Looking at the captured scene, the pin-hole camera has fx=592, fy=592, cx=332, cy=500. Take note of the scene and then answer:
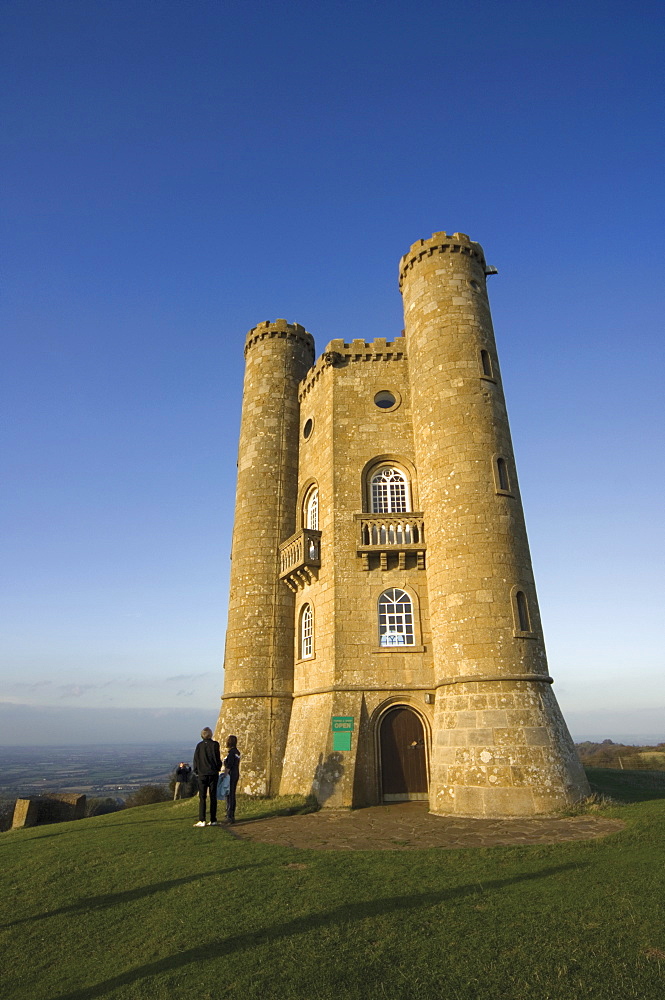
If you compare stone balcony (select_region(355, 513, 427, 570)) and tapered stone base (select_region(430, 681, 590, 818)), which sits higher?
stone balcony (select_region(355, 513, 427, 570))

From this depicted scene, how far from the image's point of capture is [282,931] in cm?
744

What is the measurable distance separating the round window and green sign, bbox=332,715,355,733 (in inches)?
471

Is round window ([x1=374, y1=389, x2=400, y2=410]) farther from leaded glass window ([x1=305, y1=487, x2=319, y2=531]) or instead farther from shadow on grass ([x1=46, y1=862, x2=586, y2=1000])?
shadow on grass ([x1=46, y1=862, x2=586, y2=1000])

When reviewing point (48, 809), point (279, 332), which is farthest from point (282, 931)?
point (279, 332)

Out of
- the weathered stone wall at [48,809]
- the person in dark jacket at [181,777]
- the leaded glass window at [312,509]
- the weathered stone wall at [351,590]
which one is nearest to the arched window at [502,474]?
the weathered stone wall at [351,590]

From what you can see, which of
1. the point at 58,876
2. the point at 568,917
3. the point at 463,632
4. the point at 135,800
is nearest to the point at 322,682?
the point at 463,632

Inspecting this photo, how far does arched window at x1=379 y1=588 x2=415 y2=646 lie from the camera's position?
20.6m

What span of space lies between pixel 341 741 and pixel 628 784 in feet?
39.0

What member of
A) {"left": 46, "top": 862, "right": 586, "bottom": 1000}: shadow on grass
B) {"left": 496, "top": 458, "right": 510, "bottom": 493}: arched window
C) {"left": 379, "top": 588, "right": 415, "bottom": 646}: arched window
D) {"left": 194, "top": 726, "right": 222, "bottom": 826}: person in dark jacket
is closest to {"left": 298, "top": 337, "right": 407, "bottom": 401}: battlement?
{"left": 496, "top": 458, "right": 510, "bottom": 493}: arched window

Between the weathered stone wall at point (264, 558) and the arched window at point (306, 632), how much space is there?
0.76 meters

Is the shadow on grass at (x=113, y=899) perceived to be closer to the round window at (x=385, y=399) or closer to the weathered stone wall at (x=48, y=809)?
the weathered stone wall at (x=48, y=809)

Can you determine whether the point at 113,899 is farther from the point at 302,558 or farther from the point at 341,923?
the point at 302,558

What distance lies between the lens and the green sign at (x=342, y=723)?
762 inches

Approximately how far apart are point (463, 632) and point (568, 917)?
35.4ft
